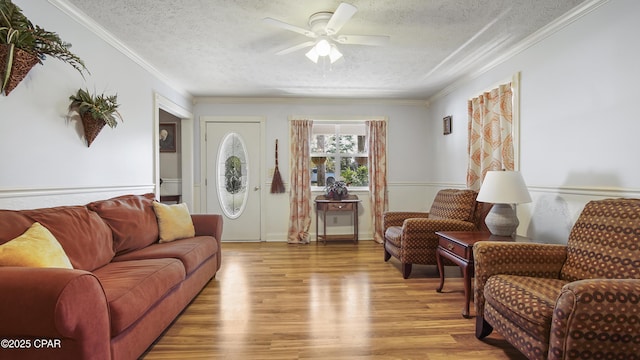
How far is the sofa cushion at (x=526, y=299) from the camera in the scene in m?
1.57

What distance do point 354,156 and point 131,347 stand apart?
14.5ft

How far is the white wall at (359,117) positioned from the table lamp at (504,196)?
2796 millimetres

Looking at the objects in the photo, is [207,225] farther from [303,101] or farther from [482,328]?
[303,101]

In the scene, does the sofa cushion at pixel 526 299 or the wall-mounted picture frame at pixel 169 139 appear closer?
the sofa cushion at pixel 526 299

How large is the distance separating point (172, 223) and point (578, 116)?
3582 millimetres

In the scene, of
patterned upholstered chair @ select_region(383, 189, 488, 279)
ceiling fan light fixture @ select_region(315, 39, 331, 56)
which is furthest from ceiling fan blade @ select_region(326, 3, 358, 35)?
patterned upholstered chair @ select_region(383, 189, 488, 279)

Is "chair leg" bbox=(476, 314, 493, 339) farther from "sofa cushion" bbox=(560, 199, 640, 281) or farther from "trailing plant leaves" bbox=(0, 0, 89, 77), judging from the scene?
"trailing plant leaves" bbox=(0, 0, 89, 77)

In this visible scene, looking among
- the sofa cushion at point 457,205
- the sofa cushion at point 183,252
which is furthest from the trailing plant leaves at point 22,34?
the sofa cushion at point 457,205

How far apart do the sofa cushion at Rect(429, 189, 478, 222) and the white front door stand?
2.90 metres

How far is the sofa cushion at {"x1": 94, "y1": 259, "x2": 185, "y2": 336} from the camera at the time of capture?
63.5 inches

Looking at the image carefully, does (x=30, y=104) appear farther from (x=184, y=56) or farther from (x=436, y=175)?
(x=436, y=175)

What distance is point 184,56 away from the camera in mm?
3506

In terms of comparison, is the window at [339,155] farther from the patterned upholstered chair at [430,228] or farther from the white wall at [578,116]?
the white wall at [578,116]

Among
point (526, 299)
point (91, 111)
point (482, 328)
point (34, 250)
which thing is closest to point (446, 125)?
point (482, 328)
